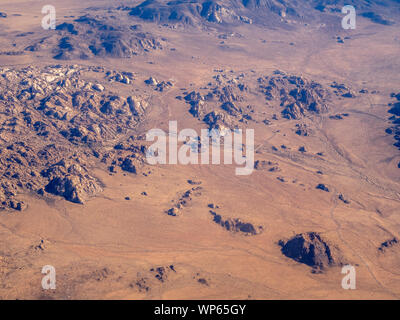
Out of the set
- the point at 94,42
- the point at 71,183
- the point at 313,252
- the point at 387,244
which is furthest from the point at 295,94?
the point at 94,42

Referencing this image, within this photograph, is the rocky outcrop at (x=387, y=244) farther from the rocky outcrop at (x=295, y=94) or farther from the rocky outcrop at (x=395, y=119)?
the rocky outcrop at (x=295, y=94)

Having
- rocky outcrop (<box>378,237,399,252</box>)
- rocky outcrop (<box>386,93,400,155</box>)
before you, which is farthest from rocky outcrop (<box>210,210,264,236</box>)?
rocky outcrop (<box>386,93,400,155</box>)

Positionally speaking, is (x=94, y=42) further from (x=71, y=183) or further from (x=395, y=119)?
(x=395, y=119)

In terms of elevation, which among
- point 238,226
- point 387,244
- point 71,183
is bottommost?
point 387,244

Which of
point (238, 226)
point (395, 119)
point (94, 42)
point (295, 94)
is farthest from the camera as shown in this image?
point (94, 42)

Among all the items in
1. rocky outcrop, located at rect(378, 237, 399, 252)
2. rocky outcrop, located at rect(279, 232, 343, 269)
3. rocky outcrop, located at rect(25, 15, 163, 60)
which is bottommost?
rocky outcrop, located at rect(378, 237, 399, 252)

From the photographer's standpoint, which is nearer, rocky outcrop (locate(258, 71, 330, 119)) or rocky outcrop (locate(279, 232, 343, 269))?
rocky outcrop (locate(279, 232, 343, 269))

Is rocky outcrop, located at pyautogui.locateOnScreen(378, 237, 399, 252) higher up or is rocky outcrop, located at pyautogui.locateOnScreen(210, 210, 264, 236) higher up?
rocky outcrop, located at pyautogui.locateOnScreen(210, 210, 264, 236)

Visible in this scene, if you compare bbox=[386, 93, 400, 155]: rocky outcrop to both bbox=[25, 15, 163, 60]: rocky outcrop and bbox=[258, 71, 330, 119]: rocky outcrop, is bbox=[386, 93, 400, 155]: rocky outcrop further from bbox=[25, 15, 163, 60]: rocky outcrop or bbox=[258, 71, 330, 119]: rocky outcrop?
bbox=[25, 15, 163, 60]: rocky outcrop

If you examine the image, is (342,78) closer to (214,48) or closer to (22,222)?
(214,48)
